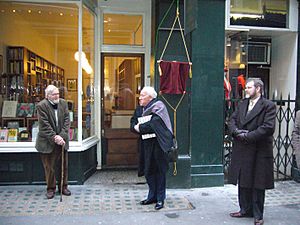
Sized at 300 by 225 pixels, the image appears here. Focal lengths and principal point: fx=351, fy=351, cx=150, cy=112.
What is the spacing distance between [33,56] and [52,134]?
2.92 meters

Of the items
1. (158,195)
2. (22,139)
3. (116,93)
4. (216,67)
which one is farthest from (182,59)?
(22,139)

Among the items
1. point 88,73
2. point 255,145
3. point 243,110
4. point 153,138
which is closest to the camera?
point 255,145

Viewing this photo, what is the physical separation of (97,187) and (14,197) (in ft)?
4.65

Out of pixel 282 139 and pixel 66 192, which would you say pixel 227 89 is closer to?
pixel 282 139

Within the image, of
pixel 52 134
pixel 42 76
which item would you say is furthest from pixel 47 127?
pixel 42 76

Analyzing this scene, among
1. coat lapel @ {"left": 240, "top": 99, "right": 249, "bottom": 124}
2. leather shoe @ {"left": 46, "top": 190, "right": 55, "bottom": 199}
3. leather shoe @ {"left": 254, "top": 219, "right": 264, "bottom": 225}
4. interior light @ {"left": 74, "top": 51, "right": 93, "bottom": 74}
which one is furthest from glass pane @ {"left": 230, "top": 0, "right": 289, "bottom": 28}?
leather shoe @ {"left": 46, "top": 190, "right": 55, "bottom": 199}

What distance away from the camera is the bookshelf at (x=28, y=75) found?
23.5 feet

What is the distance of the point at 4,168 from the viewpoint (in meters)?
6.33

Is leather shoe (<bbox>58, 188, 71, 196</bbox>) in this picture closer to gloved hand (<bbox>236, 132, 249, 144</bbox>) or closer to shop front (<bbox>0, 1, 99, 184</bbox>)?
shop front (<bbox>0, 1, 99, 184</bbox>)

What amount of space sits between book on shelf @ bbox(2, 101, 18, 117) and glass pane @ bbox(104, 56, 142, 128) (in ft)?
6.05

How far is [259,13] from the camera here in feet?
23.3

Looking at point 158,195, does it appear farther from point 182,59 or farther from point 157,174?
point 182,59

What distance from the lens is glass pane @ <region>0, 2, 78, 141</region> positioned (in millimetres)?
6816

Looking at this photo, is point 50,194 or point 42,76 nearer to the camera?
point 50,194
